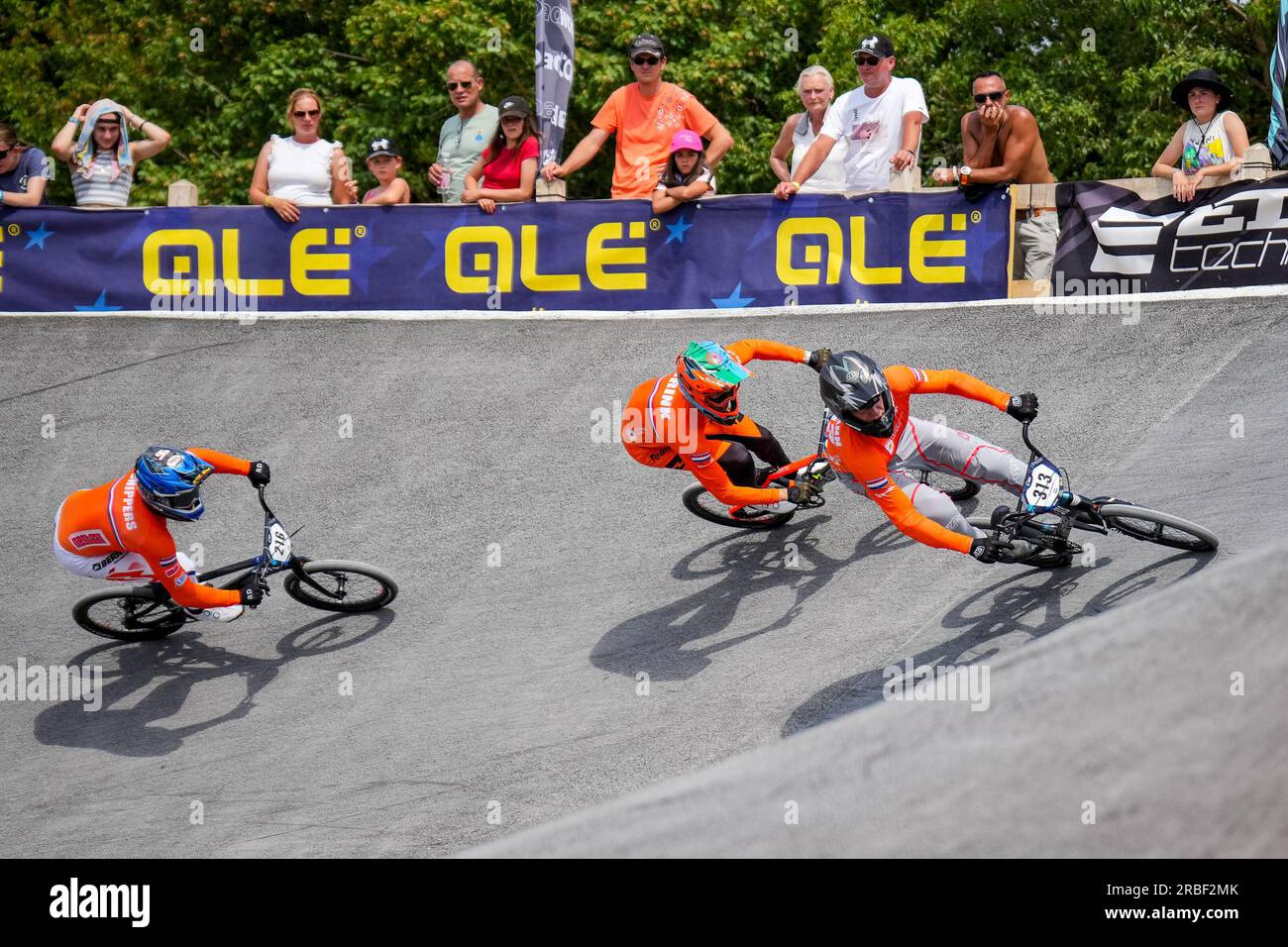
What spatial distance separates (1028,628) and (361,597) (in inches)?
168

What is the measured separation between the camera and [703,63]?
19.5m

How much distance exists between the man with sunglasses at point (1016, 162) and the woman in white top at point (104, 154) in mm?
7638

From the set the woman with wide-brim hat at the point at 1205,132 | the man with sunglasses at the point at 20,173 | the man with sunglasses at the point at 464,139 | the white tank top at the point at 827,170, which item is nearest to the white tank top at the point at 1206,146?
the woman with wide-brim hat at the point at 1205,132

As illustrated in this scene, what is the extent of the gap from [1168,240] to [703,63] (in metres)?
10.3

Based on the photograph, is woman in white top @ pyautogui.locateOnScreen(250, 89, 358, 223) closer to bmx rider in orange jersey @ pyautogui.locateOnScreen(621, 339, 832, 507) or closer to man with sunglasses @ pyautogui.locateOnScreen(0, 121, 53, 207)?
man with sunglasses @ pyautogui.locateOnScreen(0, 121, 53, 207)

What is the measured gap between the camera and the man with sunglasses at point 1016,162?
1084cm

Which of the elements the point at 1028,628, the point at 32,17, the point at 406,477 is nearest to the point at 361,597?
the point at 406,477

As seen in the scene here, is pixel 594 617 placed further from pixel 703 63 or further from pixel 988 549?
pixel 703 63

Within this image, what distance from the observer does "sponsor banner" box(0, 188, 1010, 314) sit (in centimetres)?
1123

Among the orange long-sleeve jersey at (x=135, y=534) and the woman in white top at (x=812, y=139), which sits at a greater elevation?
the woman in white top at (x=812, y=139)

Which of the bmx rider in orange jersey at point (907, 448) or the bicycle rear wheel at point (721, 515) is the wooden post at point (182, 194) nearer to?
the bicycle rear wheel at point (721, 515)

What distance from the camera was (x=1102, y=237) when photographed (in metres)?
10.7

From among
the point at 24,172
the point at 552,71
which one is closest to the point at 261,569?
the point at 552,71
